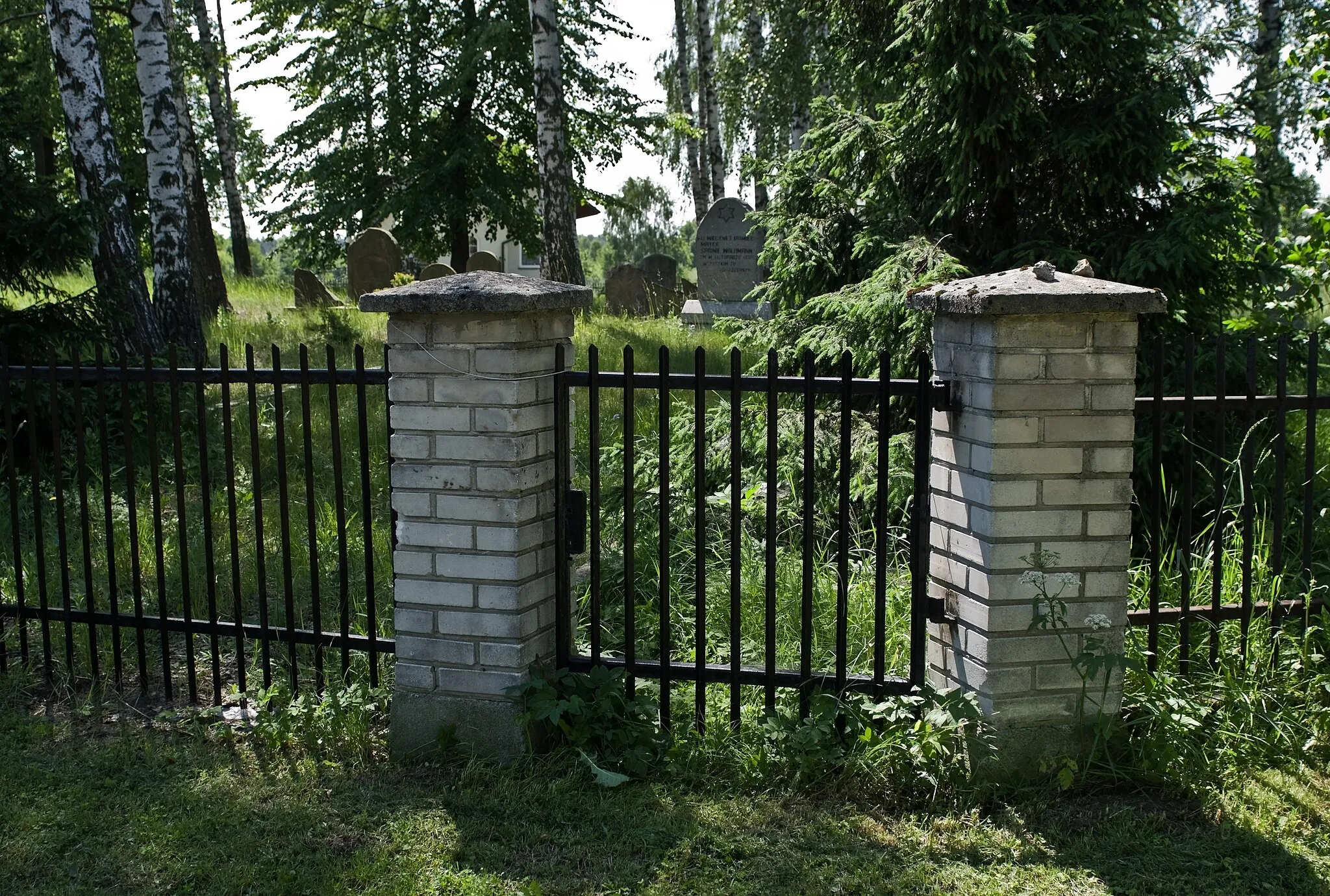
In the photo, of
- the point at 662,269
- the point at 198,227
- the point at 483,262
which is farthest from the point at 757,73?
the point at 198,227

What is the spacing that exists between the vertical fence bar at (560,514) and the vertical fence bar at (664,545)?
13.9 inches

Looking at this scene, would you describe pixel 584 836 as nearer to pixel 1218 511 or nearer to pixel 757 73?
pixel 1218 511

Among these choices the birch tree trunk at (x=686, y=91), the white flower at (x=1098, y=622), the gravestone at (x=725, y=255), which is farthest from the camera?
the birch tree trunk at (x=686, y=91)

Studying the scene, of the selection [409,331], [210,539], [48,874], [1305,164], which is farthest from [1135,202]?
[1305,164]

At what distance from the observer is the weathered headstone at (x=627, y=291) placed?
16578 millimetres

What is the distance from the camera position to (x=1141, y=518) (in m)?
5.23

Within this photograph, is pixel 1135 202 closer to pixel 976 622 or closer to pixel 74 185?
pixel 976 622

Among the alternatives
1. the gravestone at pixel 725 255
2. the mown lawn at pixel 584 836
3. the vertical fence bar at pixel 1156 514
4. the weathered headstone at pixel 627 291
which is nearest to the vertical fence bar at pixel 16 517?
the mown lawn at pixel 584 836

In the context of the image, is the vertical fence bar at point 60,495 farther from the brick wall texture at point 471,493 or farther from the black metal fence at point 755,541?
the black metal fence at point 755,541

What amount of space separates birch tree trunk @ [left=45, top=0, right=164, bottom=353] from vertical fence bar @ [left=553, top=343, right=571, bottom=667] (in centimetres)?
630

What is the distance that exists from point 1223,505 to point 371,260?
15.3m

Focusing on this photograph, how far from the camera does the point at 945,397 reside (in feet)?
12.1

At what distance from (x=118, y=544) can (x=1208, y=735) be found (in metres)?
5.66

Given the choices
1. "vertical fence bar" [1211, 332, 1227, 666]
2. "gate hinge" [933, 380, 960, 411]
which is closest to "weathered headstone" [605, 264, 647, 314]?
"vertical fence bar" [1211, 332, 1227, 666]
